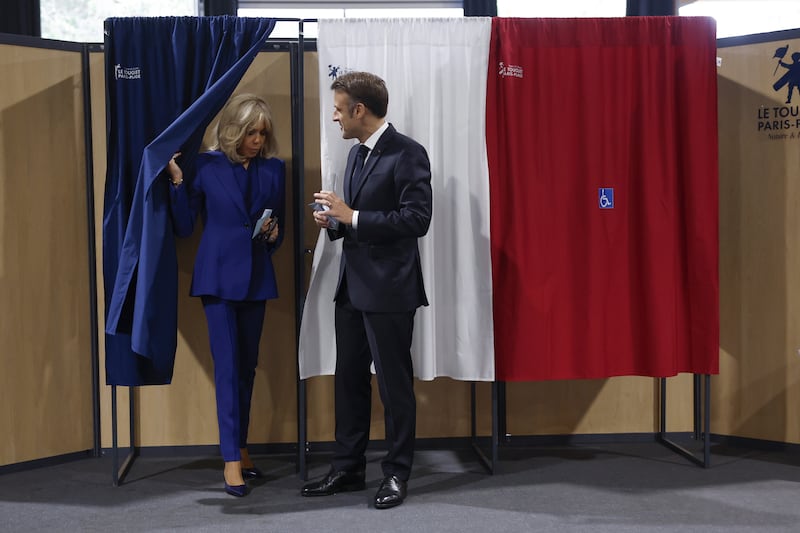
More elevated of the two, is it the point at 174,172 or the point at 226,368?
the point at 174,172

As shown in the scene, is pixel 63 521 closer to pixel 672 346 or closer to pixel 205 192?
pixel 205 192

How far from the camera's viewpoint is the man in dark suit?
2957mm

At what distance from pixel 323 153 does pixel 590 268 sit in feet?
4.23

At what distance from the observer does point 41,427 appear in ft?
11.8

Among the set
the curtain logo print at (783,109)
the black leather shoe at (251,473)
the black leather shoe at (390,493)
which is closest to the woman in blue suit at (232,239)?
the black leather shoe at (251,473)

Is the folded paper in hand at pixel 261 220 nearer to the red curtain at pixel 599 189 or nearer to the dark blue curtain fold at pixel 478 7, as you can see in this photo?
the red curtain at pixel 599 189

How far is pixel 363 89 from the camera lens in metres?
3.00

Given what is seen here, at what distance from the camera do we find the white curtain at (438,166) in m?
3.30

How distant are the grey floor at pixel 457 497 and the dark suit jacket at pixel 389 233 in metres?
0.83

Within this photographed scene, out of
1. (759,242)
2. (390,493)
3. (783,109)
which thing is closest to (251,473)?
(390,493)

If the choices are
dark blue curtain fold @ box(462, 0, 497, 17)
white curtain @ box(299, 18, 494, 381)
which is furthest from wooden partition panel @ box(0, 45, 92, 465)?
dark blue curtain fold @ box(462, 0, 497, 17)

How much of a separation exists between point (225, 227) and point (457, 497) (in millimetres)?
1483

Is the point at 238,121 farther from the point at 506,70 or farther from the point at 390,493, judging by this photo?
the point at 390,493

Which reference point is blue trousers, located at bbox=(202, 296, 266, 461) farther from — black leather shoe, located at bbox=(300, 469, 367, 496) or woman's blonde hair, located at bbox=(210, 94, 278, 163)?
woman's blonde hair, located at bbox=(210, 94, 278, 163)
